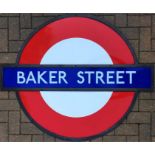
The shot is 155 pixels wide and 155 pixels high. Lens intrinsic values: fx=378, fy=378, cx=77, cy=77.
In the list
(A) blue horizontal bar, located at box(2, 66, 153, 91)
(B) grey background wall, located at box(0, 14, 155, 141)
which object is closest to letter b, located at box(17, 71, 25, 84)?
(A) blue horizontal bar, located at box(2, 66, 153, 91)

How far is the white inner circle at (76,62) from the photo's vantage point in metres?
2.64

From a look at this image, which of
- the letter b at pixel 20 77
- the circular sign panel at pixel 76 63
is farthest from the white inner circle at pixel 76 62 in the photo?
the letter b at pixel 20 77

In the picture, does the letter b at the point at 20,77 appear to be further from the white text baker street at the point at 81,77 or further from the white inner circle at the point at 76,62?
the white inner circle at the point at 76,62

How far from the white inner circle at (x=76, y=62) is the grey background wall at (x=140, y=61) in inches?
8.1

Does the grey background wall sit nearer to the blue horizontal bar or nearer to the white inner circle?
the blue horizontal bar

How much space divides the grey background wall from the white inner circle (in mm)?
205

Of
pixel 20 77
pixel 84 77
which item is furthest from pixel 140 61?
pixel 20 77

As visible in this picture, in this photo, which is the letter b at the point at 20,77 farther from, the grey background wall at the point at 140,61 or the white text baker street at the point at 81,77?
the grey background wall at the point at 140,61

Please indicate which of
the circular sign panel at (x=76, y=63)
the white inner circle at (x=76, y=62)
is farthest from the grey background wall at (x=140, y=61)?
the white inner circle at (x=76, y=62)

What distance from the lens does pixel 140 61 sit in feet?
8.66

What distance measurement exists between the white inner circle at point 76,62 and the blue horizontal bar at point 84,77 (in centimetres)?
4

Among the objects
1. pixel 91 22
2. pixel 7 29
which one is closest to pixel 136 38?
pixel 91 22

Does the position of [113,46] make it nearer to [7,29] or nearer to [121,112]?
[121,112]

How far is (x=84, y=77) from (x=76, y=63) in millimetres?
113
